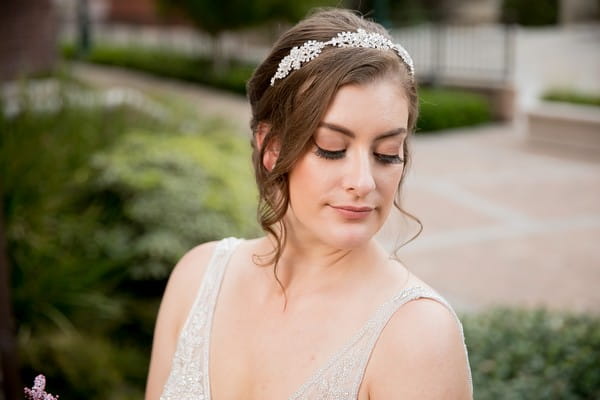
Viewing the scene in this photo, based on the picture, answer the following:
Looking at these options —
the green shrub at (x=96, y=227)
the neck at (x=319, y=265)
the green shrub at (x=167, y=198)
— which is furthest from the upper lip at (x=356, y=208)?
the green shrub at (x=167, y=198)

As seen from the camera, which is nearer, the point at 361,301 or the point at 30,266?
the point at 361,301

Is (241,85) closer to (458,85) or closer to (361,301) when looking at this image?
(458,85)

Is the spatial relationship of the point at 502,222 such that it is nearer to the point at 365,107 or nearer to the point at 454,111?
the point at 454,111

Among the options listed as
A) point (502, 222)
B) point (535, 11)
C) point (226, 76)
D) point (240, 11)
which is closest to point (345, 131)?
point (502, 222)

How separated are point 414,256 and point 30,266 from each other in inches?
163

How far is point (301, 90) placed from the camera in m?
1.70

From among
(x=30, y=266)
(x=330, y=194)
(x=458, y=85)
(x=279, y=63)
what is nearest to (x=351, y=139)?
(x=330, y=194)

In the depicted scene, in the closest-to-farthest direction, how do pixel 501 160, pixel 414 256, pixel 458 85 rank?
pixel 414 256 < pixel 501 160 < pixel 458 85

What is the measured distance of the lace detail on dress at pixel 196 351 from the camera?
186cm

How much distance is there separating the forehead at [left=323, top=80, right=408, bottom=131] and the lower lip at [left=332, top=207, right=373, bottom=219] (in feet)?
0.53

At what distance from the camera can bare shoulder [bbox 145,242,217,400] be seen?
1.98m

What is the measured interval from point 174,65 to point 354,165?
1990 cm

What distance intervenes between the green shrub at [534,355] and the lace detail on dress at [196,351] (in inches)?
101

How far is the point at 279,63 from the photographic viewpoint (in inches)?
70.6
